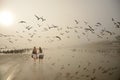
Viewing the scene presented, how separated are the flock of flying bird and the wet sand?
17 centimetres

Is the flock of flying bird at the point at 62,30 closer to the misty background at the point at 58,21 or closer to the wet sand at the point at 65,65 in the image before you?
the misty background at the point at 58,21

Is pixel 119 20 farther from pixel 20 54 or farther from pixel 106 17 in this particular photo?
pixel 20 54

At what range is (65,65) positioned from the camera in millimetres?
2174

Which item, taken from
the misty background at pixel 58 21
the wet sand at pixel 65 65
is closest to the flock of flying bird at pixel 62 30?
the misty background at pixel 58 21

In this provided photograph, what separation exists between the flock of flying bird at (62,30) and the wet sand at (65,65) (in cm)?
17

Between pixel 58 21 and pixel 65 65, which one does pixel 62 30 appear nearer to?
pixel 58 21

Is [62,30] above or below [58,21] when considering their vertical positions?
below

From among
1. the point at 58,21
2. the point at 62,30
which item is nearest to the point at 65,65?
the point at 62,30

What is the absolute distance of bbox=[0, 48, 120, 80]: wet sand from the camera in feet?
6.76

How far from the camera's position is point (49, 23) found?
2111 mm

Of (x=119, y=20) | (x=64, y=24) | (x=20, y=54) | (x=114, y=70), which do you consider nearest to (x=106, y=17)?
(x=119, y=20)

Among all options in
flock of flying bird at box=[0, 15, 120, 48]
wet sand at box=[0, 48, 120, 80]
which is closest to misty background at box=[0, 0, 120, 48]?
flock of flying bird at box=[0, 15, 120, 48]

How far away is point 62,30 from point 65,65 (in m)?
0.43

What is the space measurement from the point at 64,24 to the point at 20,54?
0.63 meters
